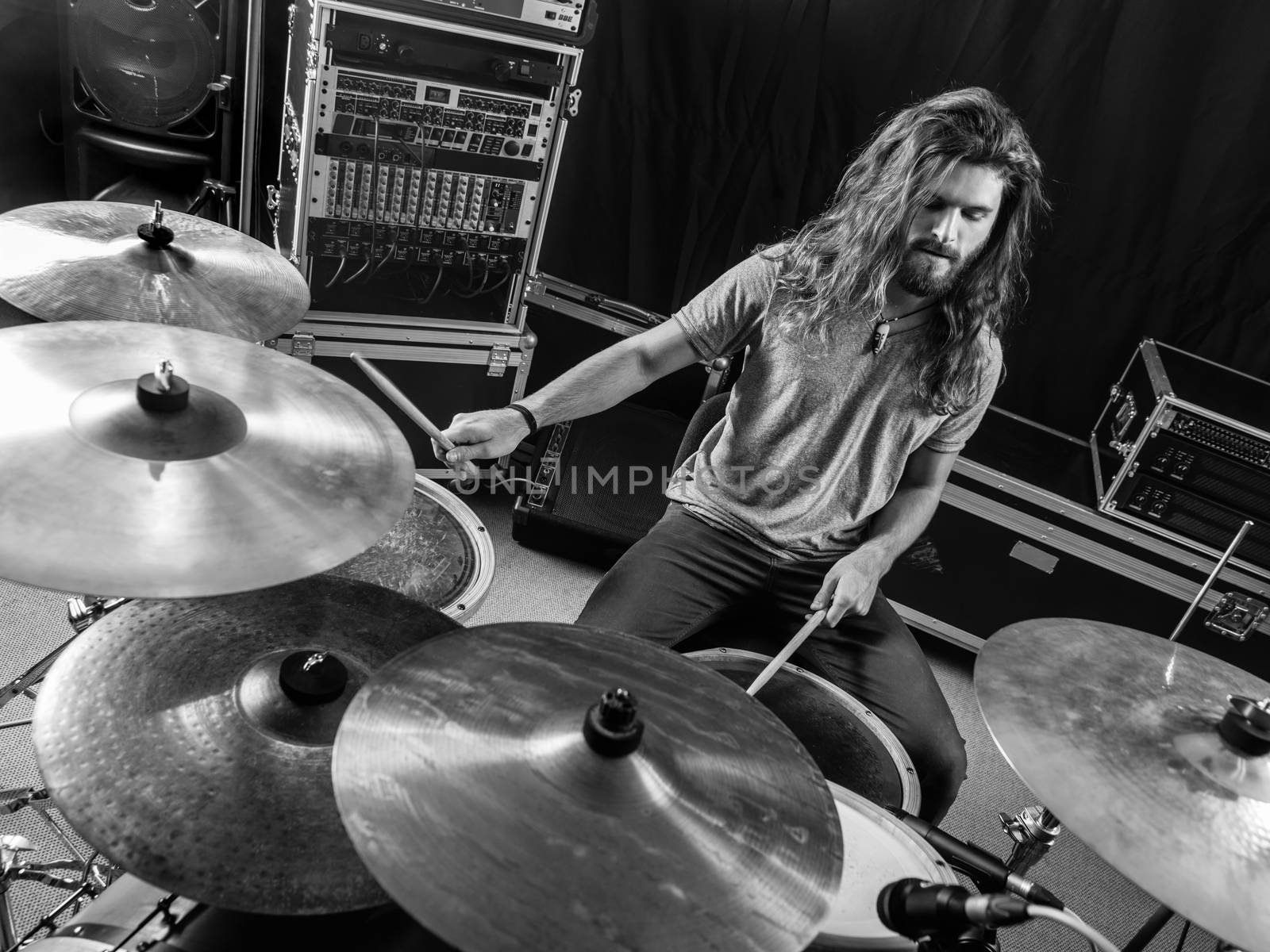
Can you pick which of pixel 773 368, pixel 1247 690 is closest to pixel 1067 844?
pixel 1247 690

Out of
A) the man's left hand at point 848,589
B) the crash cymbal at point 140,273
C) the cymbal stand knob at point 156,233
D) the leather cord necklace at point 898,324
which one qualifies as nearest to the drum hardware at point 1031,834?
the man's left hand at point 848,589

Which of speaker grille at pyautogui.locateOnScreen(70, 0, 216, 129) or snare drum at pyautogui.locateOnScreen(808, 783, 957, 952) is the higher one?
speaker grille at pyautogui.locateOnScreen(70, 0, 216, 129)

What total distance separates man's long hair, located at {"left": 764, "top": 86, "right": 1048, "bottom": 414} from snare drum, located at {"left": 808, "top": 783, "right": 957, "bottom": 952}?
2.86ft

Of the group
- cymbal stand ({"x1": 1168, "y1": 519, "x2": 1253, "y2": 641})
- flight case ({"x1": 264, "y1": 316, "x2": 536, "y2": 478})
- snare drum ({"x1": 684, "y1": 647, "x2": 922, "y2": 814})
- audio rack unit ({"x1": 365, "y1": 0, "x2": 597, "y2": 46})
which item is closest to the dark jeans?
snare drum ({"x1": 684, "y1": 647, "x2": 922, "y2": 814})

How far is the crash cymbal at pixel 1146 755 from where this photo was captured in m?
1.05

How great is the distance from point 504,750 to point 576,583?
1942 millimetres

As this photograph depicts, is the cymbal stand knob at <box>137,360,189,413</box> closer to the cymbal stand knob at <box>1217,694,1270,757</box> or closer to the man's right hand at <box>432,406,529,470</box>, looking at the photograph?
the man's right hand at <box>432,406,529,470</box>

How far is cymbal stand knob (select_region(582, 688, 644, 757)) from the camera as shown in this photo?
886 millimetres

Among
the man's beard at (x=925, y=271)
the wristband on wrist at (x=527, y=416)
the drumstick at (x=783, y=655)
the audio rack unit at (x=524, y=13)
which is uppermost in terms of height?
the audio rack unit at (x=524, y=13)

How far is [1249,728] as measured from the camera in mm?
1181

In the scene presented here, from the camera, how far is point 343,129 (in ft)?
8.07

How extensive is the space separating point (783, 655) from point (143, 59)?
2308mm

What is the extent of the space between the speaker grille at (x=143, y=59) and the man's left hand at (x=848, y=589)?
2179 millimetres

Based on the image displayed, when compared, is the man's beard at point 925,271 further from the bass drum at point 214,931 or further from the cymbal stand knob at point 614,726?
the bass drum at point 214,931
